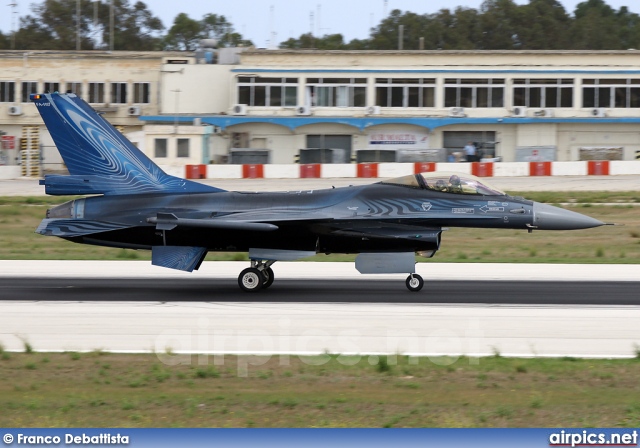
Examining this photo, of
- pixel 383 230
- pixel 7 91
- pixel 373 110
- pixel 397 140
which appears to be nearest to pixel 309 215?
pixel 383 230

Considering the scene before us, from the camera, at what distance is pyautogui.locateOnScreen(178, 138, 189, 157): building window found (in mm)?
53344

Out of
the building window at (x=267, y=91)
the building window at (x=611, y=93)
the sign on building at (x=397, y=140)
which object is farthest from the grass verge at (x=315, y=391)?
the building window at (x=611, y=93)

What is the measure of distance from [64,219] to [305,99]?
42047 millimetres

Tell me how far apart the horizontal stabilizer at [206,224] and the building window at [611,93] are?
4507 centimetres

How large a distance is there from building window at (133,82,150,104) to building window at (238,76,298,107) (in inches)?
389

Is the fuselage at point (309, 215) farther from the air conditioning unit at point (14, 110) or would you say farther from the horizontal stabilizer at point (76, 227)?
the air conditioning unit at point (14, 110)

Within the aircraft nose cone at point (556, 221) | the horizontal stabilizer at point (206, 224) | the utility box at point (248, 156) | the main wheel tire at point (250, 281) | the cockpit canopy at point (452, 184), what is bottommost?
the main wheel tire at point (250, 281)

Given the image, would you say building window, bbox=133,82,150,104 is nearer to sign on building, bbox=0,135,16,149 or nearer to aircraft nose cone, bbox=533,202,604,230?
sign on building, bbox=0,135,16,149

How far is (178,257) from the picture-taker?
18766mm

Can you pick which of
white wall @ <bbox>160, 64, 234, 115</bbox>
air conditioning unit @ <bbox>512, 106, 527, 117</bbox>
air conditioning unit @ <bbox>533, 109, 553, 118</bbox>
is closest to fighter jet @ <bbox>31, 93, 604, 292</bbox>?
air conditioning unit @ <bbox>512, 106, 527, 117</bbox>

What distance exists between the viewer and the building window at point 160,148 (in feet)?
173

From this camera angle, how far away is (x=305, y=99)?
2363 inches

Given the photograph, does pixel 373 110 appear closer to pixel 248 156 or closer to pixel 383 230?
pixel 248 156

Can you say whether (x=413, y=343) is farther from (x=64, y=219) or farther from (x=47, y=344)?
(x=64, y=219)
